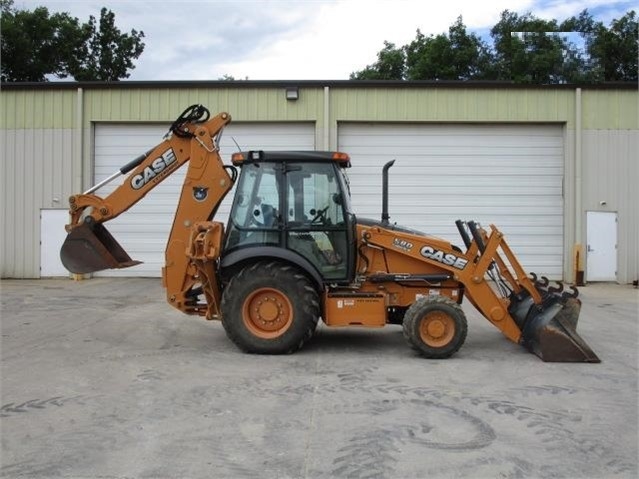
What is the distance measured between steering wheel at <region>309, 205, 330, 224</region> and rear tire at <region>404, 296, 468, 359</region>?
5.04ft

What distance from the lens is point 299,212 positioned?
823 cm

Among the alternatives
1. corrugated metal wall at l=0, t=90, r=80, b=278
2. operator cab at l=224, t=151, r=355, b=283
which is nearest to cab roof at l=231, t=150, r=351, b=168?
operator cab at l=224, t=151, r=355, b=283

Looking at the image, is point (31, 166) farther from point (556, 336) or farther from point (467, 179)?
point (556, 336)

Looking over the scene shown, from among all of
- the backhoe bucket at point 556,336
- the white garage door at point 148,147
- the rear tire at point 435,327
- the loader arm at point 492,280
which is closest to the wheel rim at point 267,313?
the loader arm at point 492,280

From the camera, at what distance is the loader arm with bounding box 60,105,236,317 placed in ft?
27.7

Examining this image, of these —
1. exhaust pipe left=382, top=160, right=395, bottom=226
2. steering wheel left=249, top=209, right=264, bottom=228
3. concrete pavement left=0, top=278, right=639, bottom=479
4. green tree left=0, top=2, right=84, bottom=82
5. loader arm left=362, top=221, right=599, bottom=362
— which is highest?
green tree left=0, top=2, right=84, bottom=82

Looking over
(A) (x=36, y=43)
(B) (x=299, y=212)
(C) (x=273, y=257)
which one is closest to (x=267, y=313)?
(C) (x=273, y=257)

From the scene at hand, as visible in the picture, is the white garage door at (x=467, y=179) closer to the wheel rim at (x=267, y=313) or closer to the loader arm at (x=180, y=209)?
the loader arm at (x=180, y=209)

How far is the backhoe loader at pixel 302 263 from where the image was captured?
803 cm

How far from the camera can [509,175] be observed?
1822 centimetres

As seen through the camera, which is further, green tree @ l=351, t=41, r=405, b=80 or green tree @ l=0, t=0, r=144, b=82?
green tree @ l=351, t=41, r=405, b=80

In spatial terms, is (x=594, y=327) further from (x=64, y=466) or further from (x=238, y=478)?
(x=64, y=466)

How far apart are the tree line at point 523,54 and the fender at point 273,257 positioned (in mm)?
25862

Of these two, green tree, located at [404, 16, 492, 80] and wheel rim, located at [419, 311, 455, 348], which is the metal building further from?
green tree, located at [404, 16, 492, 80]
